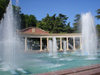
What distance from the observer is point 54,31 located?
40.1 metres

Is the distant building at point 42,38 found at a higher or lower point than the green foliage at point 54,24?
lower

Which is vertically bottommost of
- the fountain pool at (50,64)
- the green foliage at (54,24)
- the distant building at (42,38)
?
the fountain pool at (50,64)

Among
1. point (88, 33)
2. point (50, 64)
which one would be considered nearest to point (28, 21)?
point (88, 33)

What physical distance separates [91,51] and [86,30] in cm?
311

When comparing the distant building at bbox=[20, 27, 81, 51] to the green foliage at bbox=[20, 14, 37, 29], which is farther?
the green foliage at bbox=[20, 14, 37, 29]

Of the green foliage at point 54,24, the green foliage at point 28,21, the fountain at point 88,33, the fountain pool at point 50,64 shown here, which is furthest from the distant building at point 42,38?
the fountain pool at point 50,64

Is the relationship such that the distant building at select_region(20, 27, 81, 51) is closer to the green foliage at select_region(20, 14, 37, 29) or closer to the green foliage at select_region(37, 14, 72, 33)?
the green foliage at select_region(37, 14, 72, 33)

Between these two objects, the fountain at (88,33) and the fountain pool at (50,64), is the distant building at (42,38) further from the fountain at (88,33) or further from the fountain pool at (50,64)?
the fountain pool at (50,64)

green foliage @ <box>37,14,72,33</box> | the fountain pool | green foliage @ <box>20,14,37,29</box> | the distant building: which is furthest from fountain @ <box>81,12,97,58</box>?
green foliage @ <box>20,14,37,29</box>

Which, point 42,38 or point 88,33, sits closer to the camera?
point 88,33

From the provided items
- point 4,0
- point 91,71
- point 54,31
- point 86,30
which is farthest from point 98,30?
point 91,71

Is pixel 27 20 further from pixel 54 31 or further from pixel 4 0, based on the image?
pixel 4 0

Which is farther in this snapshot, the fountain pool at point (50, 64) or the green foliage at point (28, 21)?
the green foliage at point (28, 21)

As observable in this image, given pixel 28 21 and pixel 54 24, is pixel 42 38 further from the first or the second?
pixel 28 21
